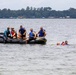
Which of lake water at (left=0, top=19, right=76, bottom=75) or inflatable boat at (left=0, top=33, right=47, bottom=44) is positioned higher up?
inflatable boat at (left=0, top=33, right=47, bottom=44)

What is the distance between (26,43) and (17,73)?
16.5 metres

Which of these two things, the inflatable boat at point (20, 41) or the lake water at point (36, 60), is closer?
the lake water at point (36, 60)

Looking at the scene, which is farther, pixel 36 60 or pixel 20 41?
pixel 20 41

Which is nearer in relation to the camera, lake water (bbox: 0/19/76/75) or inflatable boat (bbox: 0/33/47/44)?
Answer: lake water (bbox: 0/19/76/75)

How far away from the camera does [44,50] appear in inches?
1495

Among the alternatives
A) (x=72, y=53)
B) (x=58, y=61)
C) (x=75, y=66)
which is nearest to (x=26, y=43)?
(x=72, y=53)

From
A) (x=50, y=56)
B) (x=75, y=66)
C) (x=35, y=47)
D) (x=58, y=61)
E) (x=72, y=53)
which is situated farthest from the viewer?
(x=35, y=47)

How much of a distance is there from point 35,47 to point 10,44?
2898 mm

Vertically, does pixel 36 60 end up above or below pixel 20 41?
below

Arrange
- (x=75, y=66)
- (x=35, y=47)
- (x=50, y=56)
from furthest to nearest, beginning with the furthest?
(x=35, y=47) → (x=50, y=56) → (x=75, y=66)

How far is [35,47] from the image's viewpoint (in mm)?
39875

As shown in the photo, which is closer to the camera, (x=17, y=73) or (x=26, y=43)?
(x=17, y=73)

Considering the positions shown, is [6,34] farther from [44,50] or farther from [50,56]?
[50,56]

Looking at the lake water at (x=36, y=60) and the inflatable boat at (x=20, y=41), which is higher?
the inflatable boat at (x=20, y=41)
